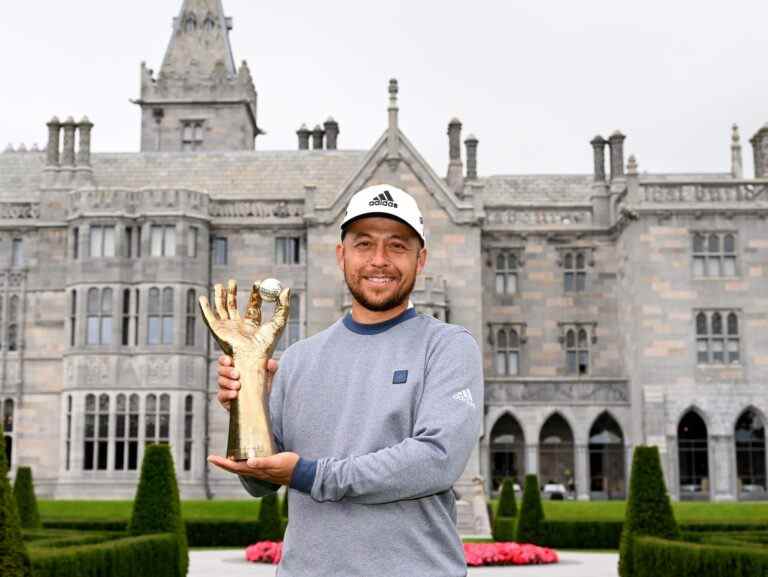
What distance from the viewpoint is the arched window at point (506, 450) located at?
37.1 meters

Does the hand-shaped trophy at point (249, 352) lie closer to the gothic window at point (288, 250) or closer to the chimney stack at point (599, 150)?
the gothic window at point (288, 250)

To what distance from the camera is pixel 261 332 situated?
396 centimetres

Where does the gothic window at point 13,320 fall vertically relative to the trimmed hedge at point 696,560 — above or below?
above

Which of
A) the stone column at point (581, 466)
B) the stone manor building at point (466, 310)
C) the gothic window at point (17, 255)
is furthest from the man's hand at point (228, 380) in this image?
the gothic window at point (17, 255)

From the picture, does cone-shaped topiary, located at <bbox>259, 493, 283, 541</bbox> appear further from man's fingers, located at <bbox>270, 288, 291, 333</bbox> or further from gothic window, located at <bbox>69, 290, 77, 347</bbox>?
man's fingers, located at <bbox>270, 288, 291, 333</bbox>

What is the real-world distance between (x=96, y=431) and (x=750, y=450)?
20663 millimetres

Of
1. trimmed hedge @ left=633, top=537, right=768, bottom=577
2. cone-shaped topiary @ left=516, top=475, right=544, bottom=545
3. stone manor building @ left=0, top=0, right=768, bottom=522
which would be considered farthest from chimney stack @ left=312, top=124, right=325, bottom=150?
trimmed hedge @ left=633, top=537, right=768, bottom=577

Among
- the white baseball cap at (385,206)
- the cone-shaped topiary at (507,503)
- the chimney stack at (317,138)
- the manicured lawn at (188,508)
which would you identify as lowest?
the manicured lawn at (188,508)

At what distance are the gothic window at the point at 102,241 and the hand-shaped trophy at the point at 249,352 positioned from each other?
3259 centimetres

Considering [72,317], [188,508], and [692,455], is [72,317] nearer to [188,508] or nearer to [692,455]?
[188,508]

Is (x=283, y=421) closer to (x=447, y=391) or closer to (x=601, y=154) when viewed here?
(x=447, y=391)

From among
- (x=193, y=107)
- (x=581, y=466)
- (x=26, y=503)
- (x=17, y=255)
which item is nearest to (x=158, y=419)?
(x=17, y=255)

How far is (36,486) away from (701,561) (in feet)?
89.3

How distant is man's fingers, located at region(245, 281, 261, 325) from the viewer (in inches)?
160
